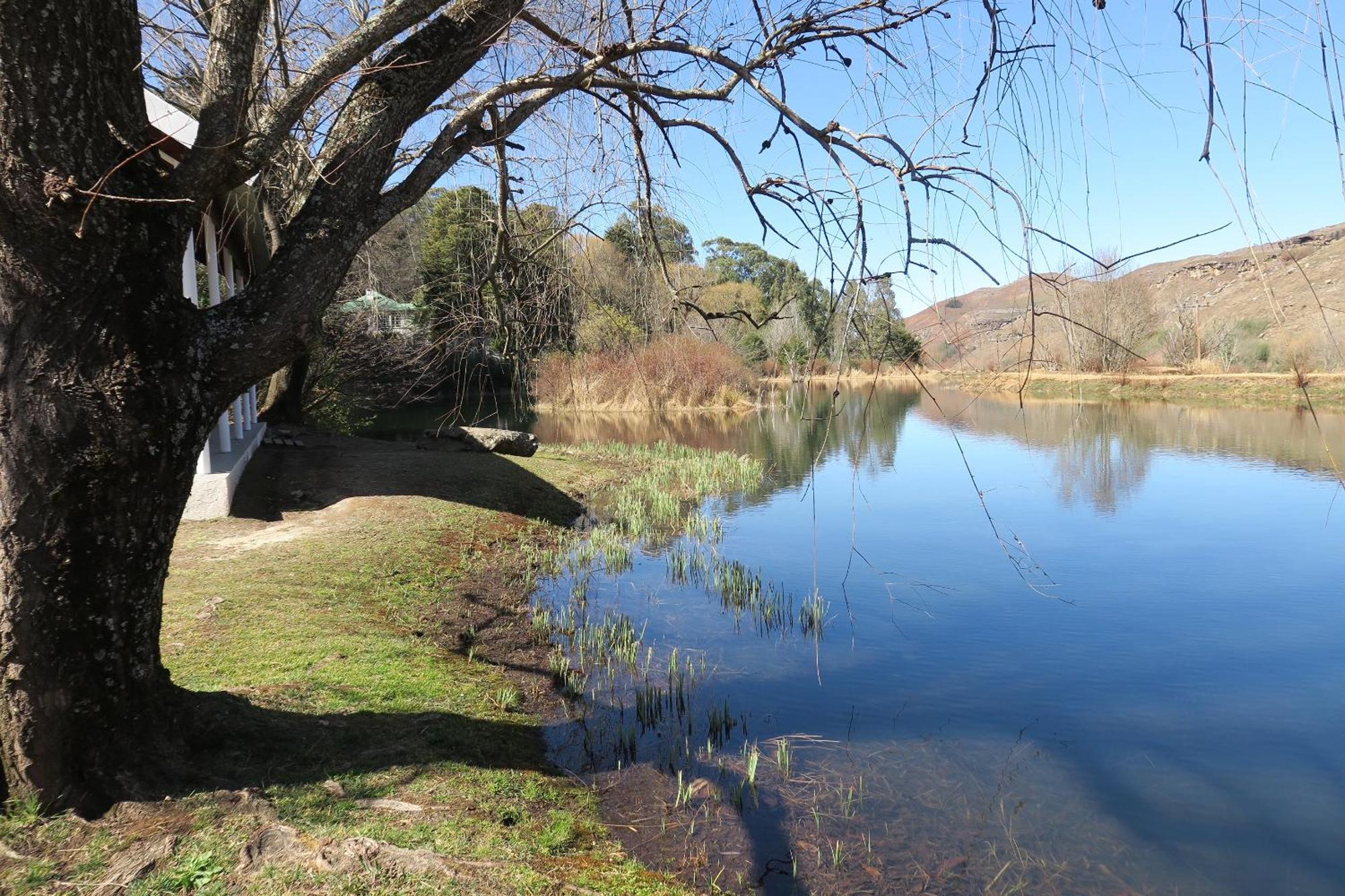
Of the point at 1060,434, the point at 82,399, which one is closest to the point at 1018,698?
the point at 82,399

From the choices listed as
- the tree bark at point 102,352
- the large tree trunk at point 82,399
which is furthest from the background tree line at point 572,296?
the large tree trunk at point 82,399

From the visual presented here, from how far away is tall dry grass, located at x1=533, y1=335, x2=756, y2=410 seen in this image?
24188mm

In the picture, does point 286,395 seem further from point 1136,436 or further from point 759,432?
point 1136,436

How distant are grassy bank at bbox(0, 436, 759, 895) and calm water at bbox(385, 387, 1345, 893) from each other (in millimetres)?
660

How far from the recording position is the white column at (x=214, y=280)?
980 cm

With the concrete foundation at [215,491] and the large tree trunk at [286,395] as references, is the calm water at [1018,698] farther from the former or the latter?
the large tree trunk at [286,395]

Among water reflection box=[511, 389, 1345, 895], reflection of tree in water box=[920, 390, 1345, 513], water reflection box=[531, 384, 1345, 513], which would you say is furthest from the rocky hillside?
water reflection box=[531, 384, 1345, 513]

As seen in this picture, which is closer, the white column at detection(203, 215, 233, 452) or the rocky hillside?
the rocky hillside

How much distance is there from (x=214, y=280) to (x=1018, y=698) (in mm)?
9808

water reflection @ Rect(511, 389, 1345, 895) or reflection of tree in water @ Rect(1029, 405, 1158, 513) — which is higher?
reflection of tree in water @ Rect(1029, 405, 1158, 513)

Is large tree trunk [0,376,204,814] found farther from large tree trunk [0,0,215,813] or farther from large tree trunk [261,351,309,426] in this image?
large tree trunk [261,351,309,426]

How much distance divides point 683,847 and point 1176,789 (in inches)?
113

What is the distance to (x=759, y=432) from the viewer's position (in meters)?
23.6

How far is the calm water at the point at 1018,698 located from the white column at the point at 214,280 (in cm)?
471
